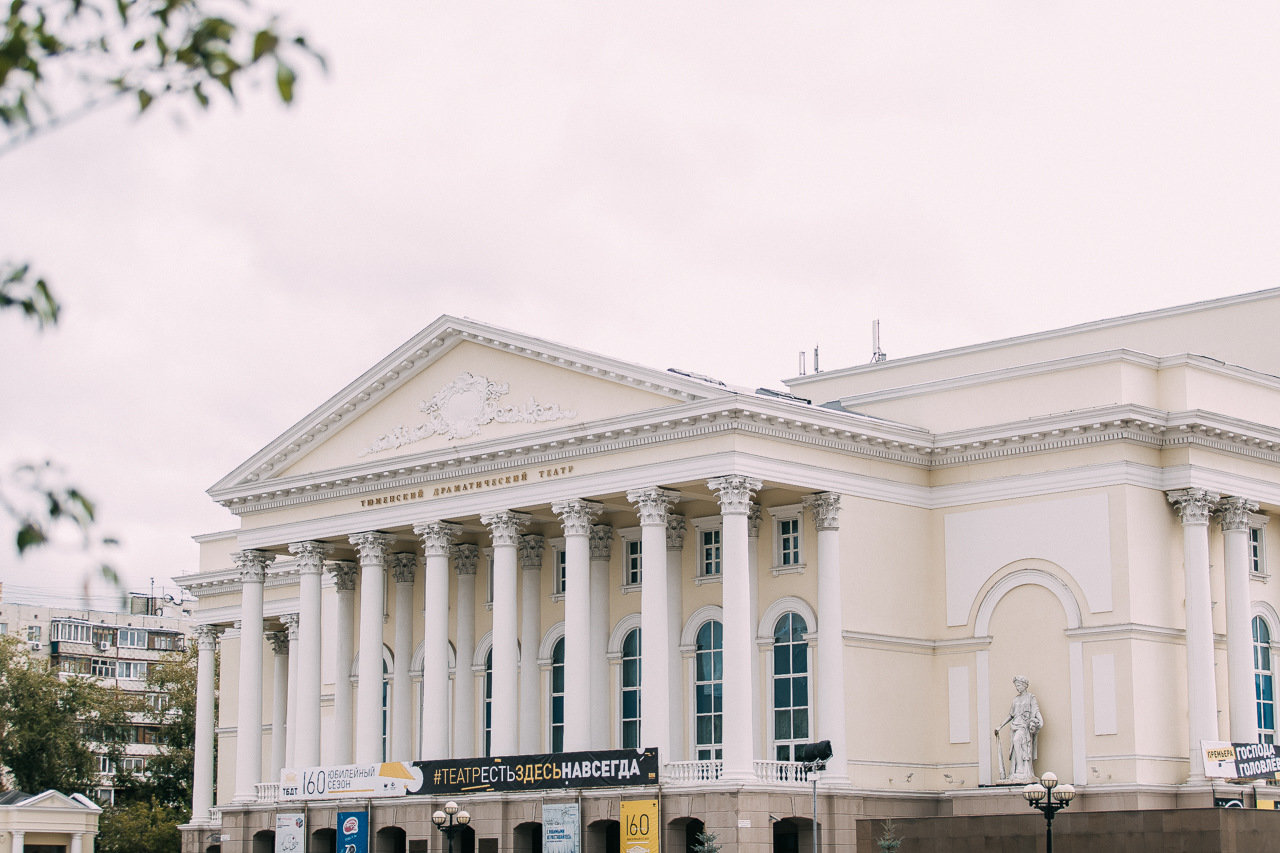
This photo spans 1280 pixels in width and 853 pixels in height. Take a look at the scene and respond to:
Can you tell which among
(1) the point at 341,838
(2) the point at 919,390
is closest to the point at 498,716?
(1) the point at 341,838

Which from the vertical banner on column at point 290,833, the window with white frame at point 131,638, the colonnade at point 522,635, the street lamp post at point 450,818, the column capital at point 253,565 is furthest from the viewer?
the window with white frame at point 131,638

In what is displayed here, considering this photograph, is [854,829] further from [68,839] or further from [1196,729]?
[68,839]

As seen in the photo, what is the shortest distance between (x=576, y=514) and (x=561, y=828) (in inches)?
245

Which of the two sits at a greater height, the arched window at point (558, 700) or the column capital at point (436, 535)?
the column capital at point (436, 535)

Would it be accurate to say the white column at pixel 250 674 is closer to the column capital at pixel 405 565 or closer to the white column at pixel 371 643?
the column capital at pixel 405 565

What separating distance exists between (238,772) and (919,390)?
18.4 meters

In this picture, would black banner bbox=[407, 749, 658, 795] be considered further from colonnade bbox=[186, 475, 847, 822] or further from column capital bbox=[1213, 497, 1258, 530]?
Answer: column capital bbox=[1213, 497, 1258, 530]

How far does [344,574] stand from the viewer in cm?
4738

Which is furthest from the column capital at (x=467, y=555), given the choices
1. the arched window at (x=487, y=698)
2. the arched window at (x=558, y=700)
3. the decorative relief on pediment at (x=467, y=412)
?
the decorative relief on pediment at (x=467, y=412)

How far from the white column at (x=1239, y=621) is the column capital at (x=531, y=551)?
572 inches

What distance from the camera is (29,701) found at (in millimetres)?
71188

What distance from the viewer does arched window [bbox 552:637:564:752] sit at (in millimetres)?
43438

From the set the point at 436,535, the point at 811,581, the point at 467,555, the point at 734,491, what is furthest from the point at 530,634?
the point at 734,491

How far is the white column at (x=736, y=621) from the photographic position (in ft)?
121
